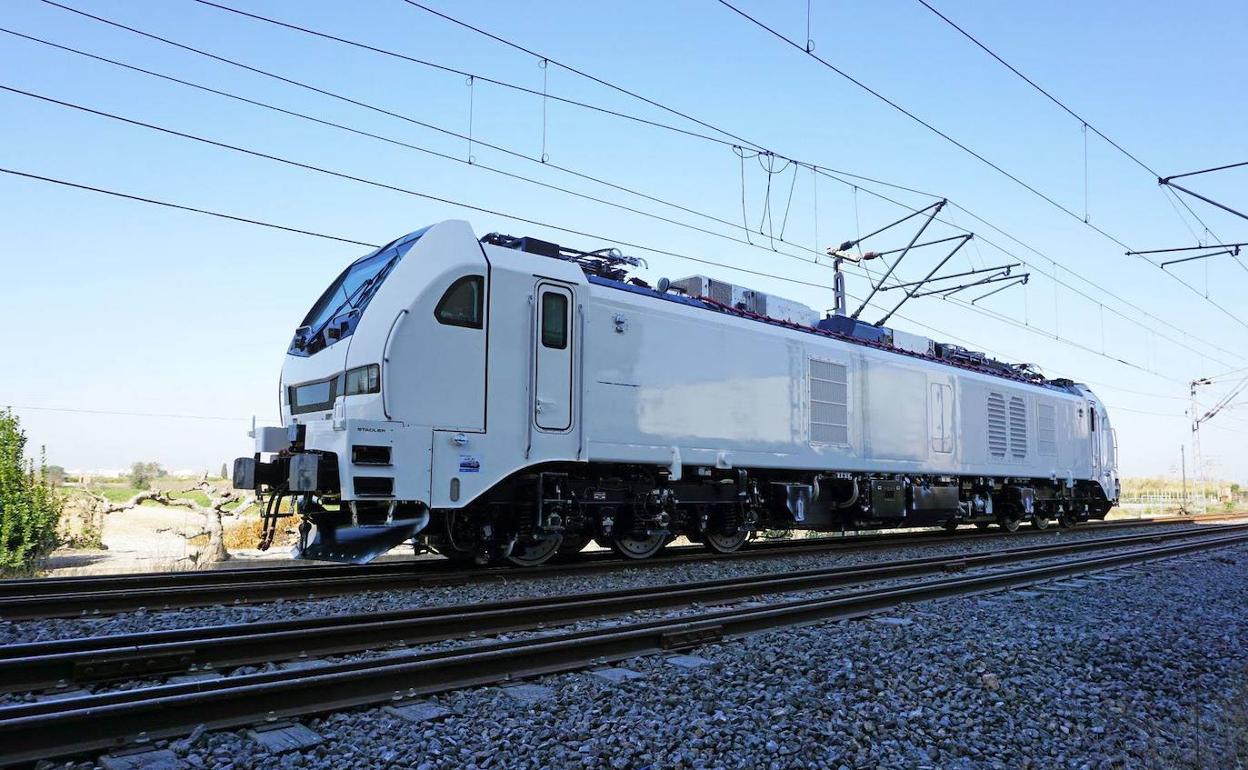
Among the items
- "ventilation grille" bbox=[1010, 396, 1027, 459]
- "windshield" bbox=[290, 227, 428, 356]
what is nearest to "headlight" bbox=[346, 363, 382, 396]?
"windshield" bbox=[290, 227, 428, 356]

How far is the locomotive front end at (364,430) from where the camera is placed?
786 centimetres

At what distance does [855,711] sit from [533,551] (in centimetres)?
578

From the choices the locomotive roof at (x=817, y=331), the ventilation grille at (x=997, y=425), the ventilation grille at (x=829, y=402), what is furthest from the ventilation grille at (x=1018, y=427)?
the ventilation grille at (x=829, y=402)

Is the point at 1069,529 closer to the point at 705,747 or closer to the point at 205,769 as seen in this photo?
the point at 705,747

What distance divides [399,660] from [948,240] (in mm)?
16150

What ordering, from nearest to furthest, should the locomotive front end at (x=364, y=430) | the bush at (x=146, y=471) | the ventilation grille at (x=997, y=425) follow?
the locomotive front end at (x=364, y=430)
the ventilation grille at (x=997, y=425)
the bush at (x=146, y=471)

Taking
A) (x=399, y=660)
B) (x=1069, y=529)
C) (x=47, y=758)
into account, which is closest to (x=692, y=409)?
(x=399, y=660)

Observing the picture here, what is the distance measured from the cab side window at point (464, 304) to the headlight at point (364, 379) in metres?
0.85

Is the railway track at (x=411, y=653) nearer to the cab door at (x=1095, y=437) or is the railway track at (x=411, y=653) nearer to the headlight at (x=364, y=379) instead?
the headlight at (x=364, y=379)

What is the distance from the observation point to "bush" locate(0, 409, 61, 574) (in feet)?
42.5

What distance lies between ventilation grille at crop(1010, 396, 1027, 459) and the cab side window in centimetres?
1404

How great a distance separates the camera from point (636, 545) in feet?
36.0

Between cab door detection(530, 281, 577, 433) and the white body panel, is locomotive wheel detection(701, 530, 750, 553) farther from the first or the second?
cab door detection(530, 281, 577, 433)

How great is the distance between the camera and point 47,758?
3373 millimetres
